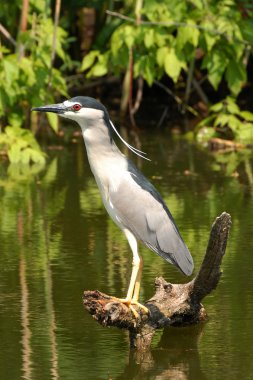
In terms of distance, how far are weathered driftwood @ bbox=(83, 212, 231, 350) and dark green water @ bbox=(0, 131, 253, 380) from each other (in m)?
0.10

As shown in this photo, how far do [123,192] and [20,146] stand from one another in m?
5.05

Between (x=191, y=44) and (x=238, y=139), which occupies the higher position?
(x=191, y=44)

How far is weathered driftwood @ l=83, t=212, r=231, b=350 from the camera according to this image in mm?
5488

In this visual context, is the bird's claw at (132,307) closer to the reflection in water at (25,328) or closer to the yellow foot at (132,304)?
the yellow foot at (132,304)

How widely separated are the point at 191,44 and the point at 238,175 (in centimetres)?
204

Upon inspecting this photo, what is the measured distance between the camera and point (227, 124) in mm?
12875

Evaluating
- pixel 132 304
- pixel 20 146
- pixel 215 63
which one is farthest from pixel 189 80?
pixel 132 304

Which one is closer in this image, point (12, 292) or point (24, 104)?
point (12, 292)

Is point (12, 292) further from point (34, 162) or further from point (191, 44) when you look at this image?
point (191, 44)

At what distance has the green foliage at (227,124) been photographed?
1245cm

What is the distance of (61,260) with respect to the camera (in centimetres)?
773

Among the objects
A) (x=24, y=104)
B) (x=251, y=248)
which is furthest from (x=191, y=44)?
(x=251, y=248)

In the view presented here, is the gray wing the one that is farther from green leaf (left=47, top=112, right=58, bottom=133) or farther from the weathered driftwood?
green leaf (left=47, top=112, right=58, bottom=133)

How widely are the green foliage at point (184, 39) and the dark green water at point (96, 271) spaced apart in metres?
1.04
